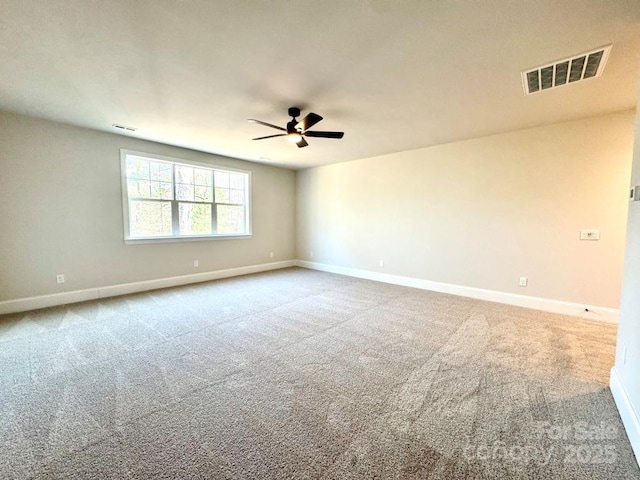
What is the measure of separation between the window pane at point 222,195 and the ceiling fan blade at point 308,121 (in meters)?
3.26

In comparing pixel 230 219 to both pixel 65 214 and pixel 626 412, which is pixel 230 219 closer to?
pixel 65 214

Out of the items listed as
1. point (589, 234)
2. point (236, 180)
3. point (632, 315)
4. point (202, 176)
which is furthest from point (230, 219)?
point (589, 234)

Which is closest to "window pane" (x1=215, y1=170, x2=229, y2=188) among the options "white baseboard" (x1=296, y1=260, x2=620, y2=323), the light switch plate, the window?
the window

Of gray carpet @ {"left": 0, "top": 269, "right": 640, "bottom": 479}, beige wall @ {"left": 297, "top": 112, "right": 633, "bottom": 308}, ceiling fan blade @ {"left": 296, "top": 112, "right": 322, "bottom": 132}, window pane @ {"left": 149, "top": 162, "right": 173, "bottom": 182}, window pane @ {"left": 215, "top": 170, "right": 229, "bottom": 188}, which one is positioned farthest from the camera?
window pane @ {"left": 215, "top": 170, "right": 229, "bottom": 188}

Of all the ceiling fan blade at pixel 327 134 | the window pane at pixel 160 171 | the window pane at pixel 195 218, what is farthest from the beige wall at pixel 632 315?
the window pane at pixel 160 171

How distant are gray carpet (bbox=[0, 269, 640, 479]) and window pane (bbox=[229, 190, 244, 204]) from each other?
10.1 ft

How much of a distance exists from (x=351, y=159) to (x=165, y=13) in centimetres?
440

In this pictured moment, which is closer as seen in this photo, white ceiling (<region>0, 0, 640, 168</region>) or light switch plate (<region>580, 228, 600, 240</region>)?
white ceiling (<region>0, 0, 640, 168</region>)

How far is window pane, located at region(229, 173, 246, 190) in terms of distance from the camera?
5.90m

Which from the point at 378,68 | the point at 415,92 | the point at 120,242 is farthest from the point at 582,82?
the point at 120,242

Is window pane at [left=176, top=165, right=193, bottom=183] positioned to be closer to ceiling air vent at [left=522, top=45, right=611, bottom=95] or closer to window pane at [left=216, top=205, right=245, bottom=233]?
window pane at [left=216, top=205, right=245, bottom=233]

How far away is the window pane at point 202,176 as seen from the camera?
531 cm

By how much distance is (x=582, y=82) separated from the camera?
2496mm

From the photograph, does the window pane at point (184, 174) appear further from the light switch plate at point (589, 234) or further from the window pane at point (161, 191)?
the light switch plate at point (589, 234)
